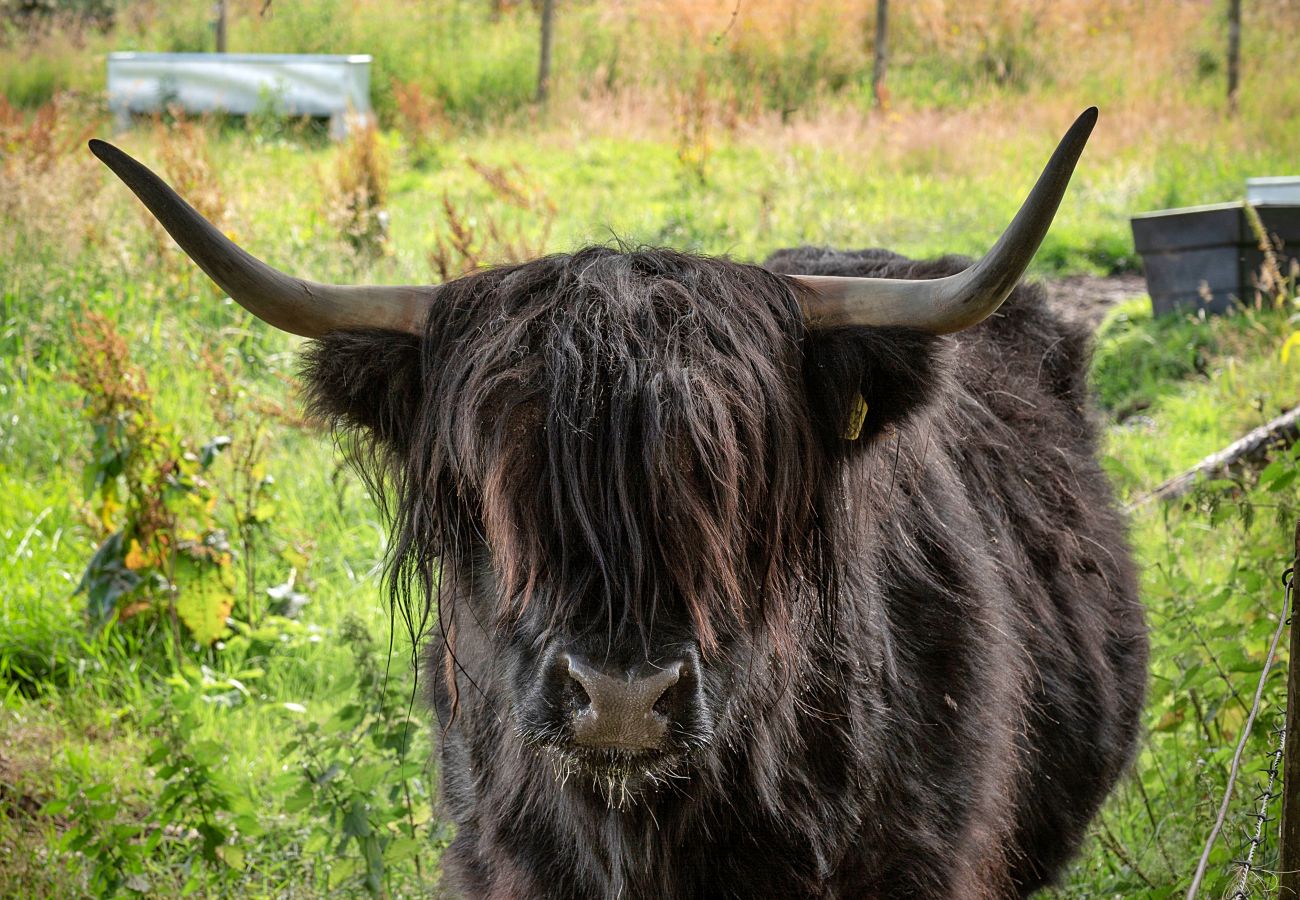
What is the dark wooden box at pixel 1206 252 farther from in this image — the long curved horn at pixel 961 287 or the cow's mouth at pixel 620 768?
the cow's mouth at pixel 620 768

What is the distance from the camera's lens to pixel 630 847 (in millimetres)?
2383

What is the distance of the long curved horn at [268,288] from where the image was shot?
1.98 m

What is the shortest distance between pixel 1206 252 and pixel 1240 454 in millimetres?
3017

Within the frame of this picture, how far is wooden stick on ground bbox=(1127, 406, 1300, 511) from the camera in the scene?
4672mm

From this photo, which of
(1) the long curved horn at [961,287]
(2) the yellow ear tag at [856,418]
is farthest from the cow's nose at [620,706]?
(1) the long curved horn at [961,287]

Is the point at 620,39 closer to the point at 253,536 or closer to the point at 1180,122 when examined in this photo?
the point at 1180,122

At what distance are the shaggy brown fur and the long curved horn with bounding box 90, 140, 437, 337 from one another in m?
0.05

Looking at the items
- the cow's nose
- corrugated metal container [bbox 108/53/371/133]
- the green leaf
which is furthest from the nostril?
corrugated metal container [bbox 108/53/371/133]

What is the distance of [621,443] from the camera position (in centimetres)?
215

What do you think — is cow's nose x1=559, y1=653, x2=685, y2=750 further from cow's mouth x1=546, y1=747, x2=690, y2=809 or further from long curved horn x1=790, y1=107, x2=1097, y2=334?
long curved horn x1=790, y1=107, x2=1097, y2=334

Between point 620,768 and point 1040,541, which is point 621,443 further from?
point 1040,541

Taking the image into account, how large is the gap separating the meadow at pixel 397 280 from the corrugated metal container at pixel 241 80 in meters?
0.51

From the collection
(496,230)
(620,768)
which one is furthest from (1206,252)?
(620,768)

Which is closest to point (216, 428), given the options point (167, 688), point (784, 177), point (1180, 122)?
A: point (167, 688)
